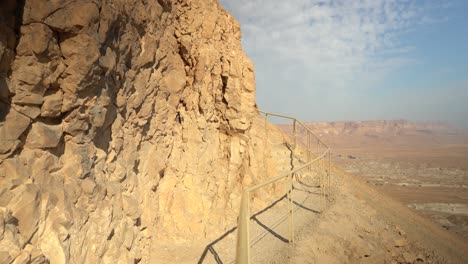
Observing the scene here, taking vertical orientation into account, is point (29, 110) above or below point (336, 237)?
above

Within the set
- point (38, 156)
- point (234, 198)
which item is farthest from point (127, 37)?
point (234, 198)

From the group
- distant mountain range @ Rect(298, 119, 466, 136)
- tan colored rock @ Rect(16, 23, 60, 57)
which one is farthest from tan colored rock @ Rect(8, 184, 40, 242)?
distant mountain range @ Rect(298, 119, 466, 136)

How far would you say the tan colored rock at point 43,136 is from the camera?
3421 millimetres

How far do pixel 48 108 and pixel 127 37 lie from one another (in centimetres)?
208

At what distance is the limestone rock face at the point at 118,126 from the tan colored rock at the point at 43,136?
0.01 metres

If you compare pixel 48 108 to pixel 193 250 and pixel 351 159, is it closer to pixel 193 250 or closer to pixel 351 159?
pixel 193 250

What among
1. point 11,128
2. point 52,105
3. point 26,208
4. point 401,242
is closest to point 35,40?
point 52,105

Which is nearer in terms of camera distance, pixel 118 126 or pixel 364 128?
pixel 118 126

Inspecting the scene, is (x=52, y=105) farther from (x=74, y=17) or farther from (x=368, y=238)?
(x=368, y=238)

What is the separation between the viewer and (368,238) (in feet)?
28.0

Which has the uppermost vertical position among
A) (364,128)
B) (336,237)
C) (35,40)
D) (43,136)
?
(364,128)

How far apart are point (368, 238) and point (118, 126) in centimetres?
724

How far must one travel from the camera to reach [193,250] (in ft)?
20.0

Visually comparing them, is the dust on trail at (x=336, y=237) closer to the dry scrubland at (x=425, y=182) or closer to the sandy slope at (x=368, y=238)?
the sandy slope at (x=368, y=238)
